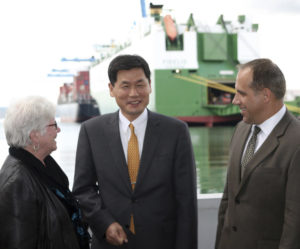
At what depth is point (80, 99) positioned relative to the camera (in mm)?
36844

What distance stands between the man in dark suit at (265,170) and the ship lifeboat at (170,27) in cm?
2236

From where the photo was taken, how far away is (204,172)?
12.9 meters

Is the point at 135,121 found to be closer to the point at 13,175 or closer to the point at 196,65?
the point at 13,175

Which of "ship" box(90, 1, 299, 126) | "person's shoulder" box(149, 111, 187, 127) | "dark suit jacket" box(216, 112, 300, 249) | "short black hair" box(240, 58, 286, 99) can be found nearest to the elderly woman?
"person's shoulder" box(149, 111, 187, 127)

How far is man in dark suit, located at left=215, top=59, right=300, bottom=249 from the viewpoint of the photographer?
122 centimetres

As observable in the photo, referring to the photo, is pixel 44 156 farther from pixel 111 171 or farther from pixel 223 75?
pixel 223 75

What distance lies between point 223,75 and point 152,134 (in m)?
23.3

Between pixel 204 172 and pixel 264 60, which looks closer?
pixel 264 60

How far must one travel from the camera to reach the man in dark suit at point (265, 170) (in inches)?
47.9

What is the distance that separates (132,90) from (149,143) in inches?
8.8

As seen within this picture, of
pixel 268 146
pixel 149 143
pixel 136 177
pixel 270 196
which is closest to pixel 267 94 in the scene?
pixel 268 146

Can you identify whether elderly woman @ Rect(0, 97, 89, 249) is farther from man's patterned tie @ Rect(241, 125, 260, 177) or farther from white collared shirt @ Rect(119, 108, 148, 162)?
man's patterned tie @ Rect(241, 125, 260, 177)

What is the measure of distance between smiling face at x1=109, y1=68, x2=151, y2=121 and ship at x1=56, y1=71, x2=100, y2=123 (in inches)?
1280

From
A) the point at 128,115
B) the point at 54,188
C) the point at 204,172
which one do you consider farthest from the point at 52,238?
the point at 204,172
